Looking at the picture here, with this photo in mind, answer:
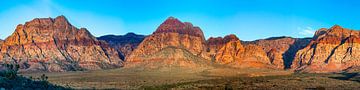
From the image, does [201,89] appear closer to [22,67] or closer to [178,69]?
[178,69]

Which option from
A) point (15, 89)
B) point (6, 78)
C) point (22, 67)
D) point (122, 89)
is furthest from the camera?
point (22, 67)

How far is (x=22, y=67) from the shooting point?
192 meters

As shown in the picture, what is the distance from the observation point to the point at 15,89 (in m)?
35.1

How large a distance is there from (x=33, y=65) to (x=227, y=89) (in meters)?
134

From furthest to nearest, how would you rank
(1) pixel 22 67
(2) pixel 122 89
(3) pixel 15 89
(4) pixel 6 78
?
(1) pixel 22 67
(2) pixel 122 89
(4) pixel 6 78
(3) pixel 15 89

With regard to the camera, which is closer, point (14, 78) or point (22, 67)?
point (14, 78)

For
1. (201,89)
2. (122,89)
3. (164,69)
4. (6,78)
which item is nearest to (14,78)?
(6,78)

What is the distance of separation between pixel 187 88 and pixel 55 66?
398ft

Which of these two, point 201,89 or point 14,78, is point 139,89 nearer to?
point 201,89

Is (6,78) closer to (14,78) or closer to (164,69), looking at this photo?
(14,78)

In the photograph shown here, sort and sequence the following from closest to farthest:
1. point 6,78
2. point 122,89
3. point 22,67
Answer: point 6,78
point 122,89
point 22,67

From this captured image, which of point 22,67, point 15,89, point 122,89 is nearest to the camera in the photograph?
point 15,89

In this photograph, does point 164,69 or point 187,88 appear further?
point 164,69

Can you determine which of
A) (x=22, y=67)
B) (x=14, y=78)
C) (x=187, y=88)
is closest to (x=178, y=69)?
(x=22, y=67)
